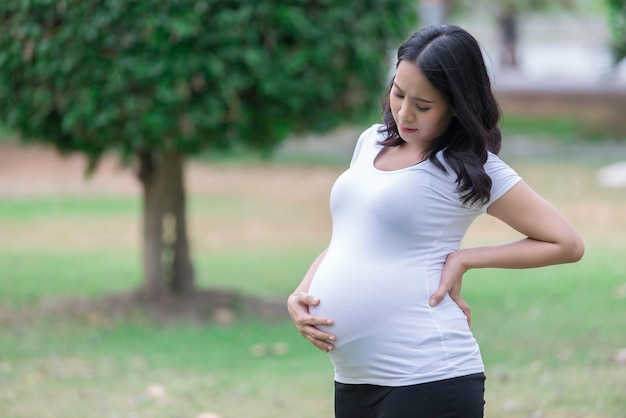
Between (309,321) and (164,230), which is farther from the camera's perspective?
(164,230)

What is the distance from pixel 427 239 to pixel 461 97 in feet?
1.29

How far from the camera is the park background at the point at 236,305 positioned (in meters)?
5.77

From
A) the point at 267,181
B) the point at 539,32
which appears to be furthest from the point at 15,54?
the point at 539,32

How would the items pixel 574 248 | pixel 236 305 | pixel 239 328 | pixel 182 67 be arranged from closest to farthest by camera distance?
pixel 574 248, pixel 182 67, pixel 239 328, pixel 236 305

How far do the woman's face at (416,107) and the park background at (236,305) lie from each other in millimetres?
691

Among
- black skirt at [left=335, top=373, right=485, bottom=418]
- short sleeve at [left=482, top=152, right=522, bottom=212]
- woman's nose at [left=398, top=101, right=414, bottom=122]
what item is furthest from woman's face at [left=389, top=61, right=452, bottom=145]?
black skirt at [left=335, top=373, right=485, bottom=418]

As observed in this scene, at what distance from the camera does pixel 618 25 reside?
17.3ft

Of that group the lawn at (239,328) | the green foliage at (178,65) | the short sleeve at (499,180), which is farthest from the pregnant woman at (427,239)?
the green foliage at (178,65)

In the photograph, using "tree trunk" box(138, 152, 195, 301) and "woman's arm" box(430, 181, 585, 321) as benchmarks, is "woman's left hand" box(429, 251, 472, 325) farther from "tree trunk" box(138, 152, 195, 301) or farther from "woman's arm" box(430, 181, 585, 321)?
"tree trunk" box(138, 152, 195, 301)

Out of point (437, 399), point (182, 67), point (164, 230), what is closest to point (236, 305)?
point (164, 230)

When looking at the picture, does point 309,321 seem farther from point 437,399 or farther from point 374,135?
point 374,135

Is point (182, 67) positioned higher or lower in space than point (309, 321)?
higher

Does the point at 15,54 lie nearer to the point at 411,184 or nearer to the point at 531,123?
the point at 411,184

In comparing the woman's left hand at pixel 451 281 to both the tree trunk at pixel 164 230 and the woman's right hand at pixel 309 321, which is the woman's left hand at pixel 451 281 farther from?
the tree trunk at pixel 164 230
